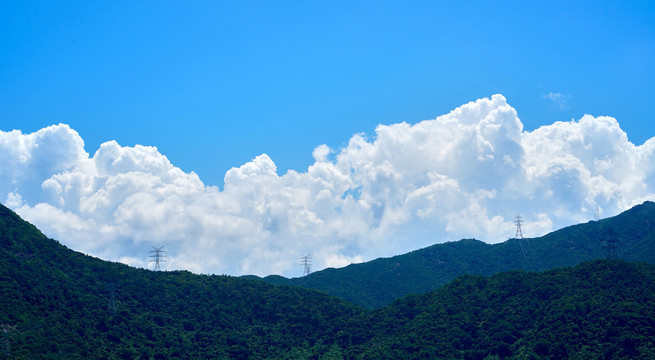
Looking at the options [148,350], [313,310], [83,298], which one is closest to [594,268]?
[313,310]

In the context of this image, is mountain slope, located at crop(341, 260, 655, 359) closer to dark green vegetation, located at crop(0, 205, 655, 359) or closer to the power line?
dark green vegetation, located at crop(0, 205, 655, 359)

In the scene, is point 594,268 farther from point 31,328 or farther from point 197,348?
point 31,328

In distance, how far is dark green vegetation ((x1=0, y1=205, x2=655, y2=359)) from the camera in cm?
12312

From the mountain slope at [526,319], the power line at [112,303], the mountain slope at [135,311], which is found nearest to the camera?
the mountain slope at [135,311]

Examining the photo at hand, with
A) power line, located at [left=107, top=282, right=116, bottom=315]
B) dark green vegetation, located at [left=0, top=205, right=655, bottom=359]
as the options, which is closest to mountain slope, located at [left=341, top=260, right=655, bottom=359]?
dark green vegetation, located at [left=0, top=205, right=655, bottom=359]

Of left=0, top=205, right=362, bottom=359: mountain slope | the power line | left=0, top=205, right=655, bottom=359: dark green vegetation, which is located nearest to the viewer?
left=0, top=205, right=362, bottom=359: mountain slope

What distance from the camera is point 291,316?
172 m

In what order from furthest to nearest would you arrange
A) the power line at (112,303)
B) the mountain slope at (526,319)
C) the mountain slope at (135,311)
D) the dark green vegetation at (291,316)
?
1. the power line at (112,303)
2. the mountain slope at (526,319)
3. the dark green vegetation at (291,316)
4. the mountain slope at (135,311)

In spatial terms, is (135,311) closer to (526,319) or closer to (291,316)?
(291,316)

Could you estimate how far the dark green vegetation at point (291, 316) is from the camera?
123125 millimetres

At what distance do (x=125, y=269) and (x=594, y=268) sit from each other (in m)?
135

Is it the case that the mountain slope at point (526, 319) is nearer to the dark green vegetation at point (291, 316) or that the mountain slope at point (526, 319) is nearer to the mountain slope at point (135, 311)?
the dark green vegetation at point (291, 316)

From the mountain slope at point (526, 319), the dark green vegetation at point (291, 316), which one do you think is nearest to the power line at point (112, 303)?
the dark green vegetation at point (291, 316)

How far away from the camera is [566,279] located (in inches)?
5955
